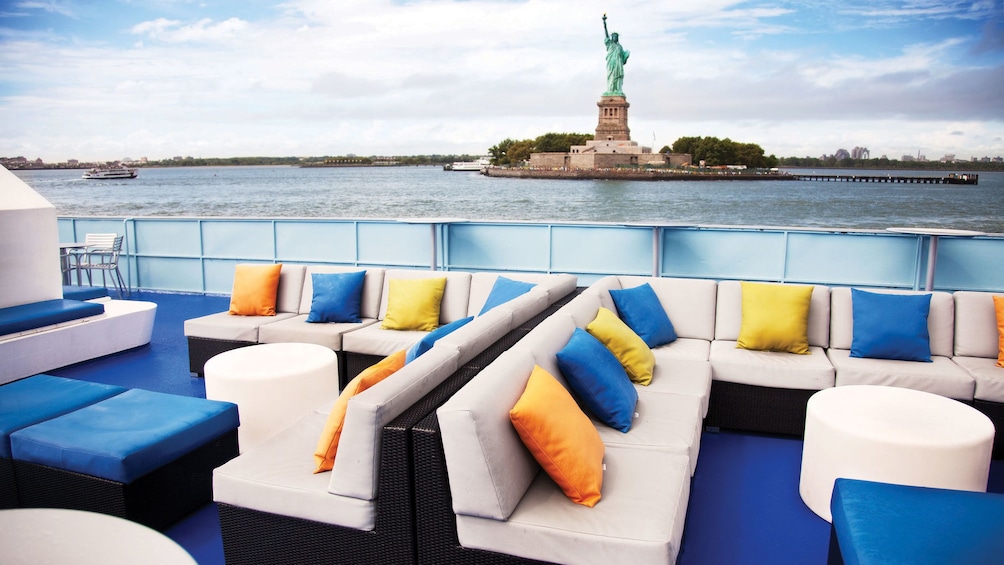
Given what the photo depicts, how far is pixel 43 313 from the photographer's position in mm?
4816

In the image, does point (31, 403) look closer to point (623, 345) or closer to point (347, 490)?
point (347, 490)

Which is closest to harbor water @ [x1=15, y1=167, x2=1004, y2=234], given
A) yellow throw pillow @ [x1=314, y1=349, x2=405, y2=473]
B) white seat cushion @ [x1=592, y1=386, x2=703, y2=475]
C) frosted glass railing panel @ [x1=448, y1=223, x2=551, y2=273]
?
frosted glass railing panel @ [x1=448, y1=223, x2=551, y2=273]

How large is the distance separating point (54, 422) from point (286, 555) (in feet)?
4.47

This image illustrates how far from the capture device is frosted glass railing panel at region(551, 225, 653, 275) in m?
7.50

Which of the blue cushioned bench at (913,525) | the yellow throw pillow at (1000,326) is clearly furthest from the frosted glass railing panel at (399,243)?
the blue cushioned bench at (913,525)

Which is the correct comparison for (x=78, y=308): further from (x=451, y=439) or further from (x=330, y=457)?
(x=451, y=439)

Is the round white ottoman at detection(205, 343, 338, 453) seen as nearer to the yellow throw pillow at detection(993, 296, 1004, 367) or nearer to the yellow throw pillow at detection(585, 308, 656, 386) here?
the yellow throw pillow at detection(585, 308, 656, 386)

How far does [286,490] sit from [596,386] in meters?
1.26

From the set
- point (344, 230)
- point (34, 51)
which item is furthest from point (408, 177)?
point (344, 230)

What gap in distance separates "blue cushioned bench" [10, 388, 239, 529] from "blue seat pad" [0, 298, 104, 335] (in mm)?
2152

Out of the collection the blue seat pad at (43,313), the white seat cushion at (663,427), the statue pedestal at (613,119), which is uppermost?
the statue pedestal at (613,119)

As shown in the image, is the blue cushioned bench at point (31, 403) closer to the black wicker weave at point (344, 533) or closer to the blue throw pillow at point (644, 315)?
the black wicker weave at point (344, 533)

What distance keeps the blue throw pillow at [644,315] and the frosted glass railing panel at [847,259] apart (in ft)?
11.3

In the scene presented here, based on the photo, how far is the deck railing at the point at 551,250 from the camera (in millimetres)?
6863
